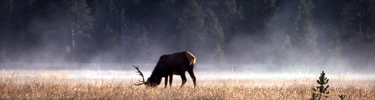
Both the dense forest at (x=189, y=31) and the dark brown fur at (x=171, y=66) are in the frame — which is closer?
the dark brown fur at (x=171, y=66)

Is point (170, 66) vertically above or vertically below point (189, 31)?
below

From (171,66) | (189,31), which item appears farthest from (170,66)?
(189,31)

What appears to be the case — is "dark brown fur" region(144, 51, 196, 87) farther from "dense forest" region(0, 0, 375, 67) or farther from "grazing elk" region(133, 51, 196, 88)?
"dense forest" region(0, 0, 375, 67)

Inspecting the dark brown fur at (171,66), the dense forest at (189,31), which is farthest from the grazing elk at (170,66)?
the dense forest at (189,31)

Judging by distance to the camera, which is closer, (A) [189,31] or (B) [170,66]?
(B) [170,66]

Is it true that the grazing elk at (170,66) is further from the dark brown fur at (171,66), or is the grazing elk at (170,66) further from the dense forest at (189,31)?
the dense forest at (189,31)

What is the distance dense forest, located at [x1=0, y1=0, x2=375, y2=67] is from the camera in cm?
3769

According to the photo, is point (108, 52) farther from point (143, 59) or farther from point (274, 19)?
point (274, 19)

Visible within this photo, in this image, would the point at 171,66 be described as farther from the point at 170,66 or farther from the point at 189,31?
the point at 189,31

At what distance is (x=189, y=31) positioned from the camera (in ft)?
157

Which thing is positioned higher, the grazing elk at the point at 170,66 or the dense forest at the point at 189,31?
the dense forest at the point at 189,31

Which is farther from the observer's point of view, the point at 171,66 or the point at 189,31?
the point at 189,31

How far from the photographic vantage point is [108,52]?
60562mm

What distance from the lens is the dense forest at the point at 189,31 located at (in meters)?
37.7
